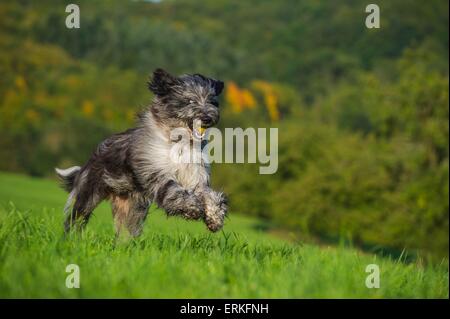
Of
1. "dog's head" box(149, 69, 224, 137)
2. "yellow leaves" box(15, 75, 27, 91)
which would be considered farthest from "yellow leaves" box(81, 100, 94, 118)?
"dog's head" box(149, 69, 224, 137)

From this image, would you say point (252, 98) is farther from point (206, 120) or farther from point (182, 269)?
point (182, 269)

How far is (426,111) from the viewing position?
42.5m

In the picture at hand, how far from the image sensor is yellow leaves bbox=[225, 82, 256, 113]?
10206 centimetres

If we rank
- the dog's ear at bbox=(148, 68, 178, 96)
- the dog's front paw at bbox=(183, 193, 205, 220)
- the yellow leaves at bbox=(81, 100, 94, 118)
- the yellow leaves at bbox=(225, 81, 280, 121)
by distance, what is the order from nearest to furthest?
the dog's front paw at bbox=(183, 193, 205, 220)
the dog's ear at bbox=(148, 68, 178, 96)
the yellow leaves at bbox=(81, 100, 94, 118)
the yellow leaves at bbox=(225, 81, 280, 121)

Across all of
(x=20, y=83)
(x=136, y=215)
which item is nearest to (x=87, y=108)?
(x=20, y=83)

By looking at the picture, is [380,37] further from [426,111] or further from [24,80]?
[426,111]

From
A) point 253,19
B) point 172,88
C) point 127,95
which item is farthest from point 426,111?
point 253,19

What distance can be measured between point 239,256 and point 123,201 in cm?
292

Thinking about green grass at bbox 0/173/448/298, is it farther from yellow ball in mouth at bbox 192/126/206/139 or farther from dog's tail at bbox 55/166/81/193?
dog's tail at bbox 55/166/81/193

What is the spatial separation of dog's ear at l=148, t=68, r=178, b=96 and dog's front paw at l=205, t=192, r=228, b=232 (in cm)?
175

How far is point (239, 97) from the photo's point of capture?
104938 millimetres

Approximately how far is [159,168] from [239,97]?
318 ft

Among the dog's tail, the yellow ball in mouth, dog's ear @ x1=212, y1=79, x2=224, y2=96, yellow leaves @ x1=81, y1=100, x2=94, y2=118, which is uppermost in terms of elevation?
yellow leaves @ x1=81, y1=100, x2=94, y2=118

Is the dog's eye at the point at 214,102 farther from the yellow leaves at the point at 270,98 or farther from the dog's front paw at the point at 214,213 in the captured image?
the yellow leaves at the point at 270,98
